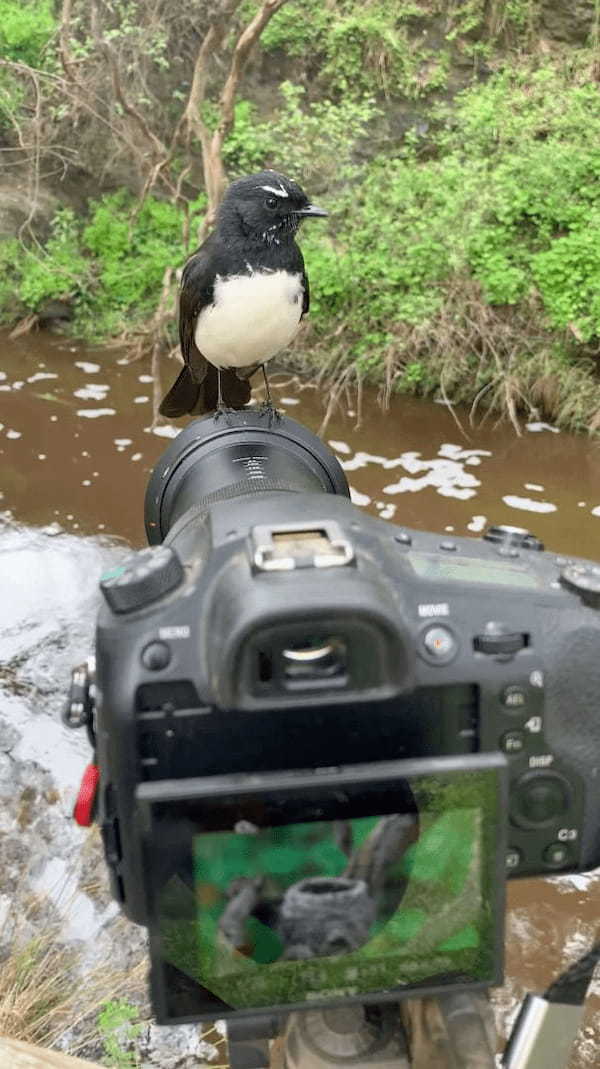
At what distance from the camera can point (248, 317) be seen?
75.4 inches

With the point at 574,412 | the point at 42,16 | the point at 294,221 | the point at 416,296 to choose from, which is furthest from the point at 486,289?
the point at 42,16

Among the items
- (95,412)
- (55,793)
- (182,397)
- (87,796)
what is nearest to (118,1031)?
(55,793)

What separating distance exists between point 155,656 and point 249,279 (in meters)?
1.27

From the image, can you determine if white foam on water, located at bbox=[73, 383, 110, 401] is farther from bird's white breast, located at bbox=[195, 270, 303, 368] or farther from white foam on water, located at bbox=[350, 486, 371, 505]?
bird's white breast, located at bbox=[195, 270, 303, 368]

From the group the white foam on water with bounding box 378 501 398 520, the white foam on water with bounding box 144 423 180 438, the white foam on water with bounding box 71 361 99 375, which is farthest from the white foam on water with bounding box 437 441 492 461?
the white foam on water with bounding box 71 361 99 375

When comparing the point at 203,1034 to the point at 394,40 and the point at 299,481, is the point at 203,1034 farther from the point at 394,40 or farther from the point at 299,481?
the point at 394,40

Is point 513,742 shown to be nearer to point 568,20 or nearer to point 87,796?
point 87,796

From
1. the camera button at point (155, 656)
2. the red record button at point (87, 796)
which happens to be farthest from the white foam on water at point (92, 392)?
the camera button at point (155, 656)

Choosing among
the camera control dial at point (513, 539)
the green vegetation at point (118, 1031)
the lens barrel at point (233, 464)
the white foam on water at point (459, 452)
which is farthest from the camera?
the white foam on water at point (459, 452)

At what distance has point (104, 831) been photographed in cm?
88

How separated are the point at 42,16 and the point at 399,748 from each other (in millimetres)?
4731

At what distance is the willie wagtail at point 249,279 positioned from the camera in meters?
1.92

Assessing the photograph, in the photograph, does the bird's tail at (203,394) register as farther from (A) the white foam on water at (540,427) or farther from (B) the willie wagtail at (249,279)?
(A) the white foam on water at (540,427)

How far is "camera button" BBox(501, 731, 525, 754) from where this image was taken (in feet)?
2.82
